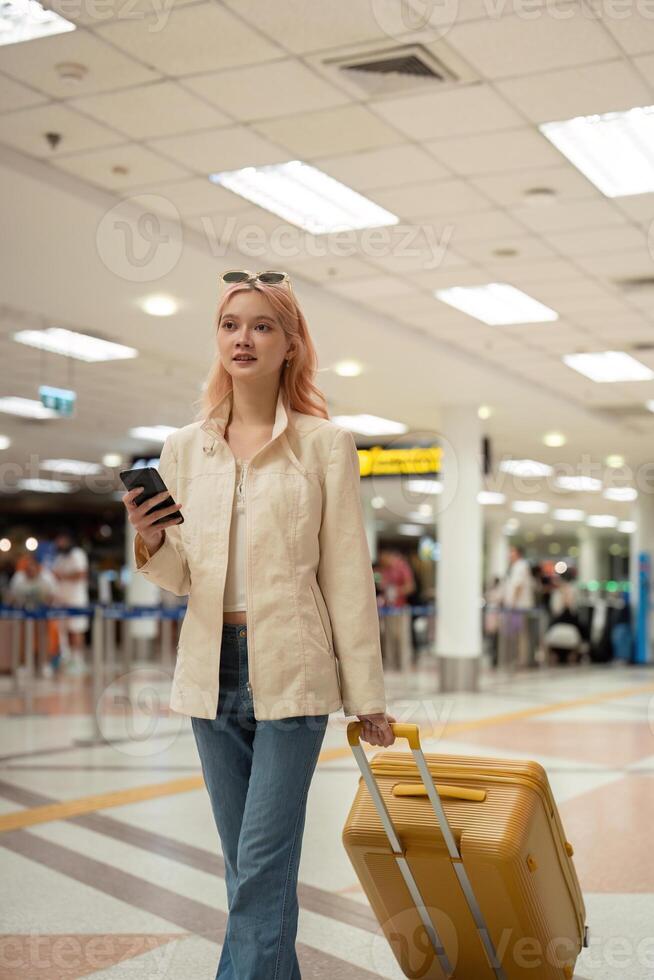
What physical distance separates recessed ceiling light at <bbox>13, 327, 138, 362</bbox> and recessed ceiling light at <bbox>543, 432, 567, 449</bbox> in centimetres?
743

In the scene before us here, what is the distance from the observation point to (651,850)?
16.1 ft

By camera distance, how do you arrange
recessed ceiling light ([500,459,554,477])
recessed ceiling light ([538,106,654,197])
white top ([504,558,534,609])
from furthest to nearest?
recessed ceiling light ([500,459,554,477]) → white top ([504,558,534,609]) → recessed ceiling light ([538,106,654,197])

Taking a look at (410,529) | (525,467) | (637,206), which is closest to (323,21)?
(637,206)

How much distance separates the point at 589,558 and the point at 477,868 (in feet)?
133

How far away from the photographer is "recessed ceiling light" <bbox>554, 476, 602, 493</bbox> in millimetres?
23422

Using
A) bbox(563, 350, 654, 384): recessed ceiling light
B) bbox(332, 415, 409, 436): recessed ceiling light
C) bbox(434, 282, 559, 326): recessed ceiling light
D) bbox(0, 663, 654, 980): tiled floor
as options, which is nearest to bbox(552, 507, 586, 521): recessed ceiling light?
bbox(332, 415, 409, 436): recessed ceiling light

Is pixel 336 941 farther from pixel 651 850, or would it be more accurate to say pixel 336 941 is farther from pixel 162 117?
pixel 162 117

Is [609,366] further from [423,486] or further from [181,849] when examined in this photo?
[181,849]

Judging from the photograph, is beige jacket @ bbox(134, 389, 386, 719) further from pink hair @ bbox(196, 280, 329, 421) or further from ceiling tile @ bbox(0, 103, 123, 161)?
ceiling tile @ bbox(0, 103, 123, 161)

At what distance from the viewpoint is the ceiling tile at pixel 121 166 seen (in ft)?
21.8

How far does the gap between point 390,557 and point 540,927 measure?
1785 centimetres

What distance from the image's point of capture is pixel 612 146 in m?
6.56

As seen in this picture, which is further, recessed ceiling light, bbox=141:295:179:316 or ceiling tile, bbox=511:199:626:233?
recessed ceiling light, bbox=141:295:179:316

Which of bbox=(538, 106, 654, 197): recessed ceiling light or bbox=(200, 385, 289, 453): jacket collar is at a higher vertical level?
bbox=(538, 106, 654, 197): recessed ceiling light
